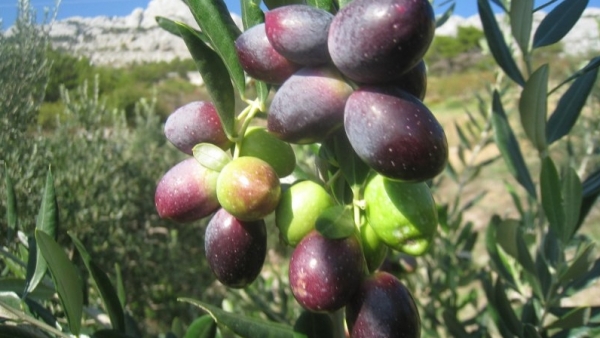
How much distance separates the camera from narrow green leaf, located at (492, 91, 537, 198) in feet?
3.35

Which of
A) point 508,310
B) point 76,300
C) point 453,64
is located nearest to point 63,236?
point 76,300

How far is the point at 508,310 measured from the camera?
0.97 meters

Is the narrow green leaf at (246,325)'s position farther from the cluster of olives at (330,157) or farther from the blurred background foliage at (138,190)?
the blurred background foliage at (138,190)

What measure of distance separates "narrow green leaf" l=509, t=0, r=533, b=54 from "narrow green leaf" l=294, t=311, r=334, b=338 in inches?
21.3

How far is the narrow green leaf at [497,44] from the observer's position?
95 centimetres

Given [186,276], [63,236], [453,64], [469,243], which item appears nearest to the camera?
[469,243]

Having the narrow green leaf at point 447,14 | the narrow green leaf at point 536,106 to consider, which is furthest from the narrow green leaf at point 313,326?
the narrow green leaf at point 447,14

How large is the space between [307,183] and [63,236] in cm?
234

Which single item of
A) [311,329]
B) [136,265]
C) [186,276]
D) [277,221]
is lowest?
[186,276]

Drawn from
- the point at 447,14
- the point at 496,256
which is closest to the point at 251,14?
the point at 496,256

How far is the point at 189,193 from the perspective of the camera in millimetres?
651

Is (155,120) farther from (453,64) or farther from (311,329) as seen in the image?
(453,64)

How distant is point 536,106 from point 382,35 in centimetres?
46

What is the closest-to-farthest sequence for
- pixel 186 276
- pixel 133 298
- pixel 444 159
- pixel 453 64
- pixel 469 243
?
1. pixel 444 159
2. pixel 469 243
3. pixel 133 298
4. pixel 186 276
5. pixel 453 64
